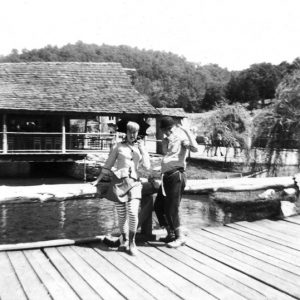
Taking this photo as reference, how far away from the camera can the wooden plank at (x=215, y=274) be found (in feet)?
11.7

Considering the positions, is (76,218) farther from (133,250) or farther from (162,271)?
(162,271)

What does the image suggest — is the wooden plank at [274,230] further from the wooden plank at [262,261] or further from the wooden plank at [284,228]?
the wooden plank at [262,261]

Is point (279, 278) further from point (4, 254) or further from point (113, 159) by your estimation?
point (4, 254)

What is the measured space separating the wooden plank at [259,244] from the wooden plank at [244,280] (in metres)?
0.71

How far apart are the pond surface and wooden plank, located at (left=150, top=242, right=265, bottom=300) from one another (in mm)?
6608

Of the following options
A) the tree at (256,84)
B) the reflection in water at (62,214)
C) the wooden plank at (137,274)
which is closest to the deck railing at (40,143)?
the reflection in water at (62,214)

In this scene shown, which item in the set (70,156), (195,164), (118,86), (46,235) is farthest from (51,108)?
(46,235)

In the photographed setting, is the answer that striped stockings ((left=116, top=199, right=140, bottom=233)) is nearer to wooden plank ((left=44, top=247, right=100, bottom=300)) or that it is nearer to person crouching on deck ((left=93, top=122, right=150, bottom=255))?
person crouching on deck ((left=93, top=122, right=150, bottom=255))

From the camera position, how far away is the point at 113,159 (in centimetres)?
472

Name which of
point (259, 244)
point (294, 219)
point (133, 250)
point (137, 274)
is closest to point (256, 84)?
point (294, 219)

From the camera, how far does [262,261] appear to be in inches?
175

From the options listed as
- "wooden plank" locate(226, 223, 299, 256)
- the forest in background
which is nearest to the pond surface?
"wooden plank" locate(226, 223, 299, 256)

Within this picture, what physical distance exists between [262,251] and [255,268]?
2.14 feet

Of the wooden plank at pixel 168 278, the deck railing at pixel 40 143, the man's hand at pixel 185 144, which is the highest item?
the man's hand at pixel 185 144
